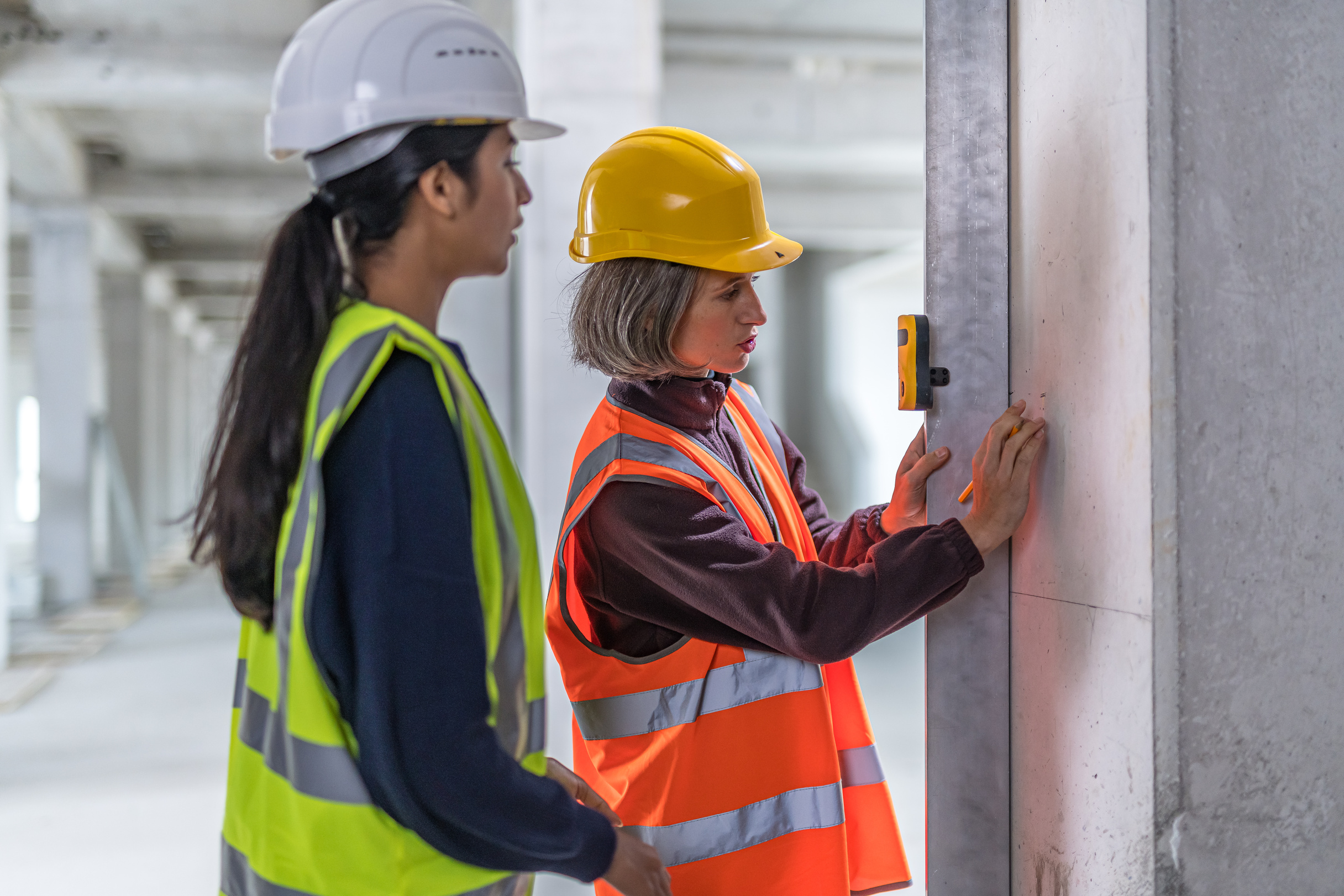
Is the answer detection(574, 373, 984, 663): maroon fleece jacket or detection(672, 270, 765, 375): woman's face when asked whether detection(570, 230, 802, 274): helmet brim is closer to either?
detection(672, 270, 765, 375): woman's face

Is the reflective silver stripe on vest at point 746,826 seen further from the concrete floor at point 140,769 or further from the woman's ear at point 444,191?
the concrete floor at point 140,769

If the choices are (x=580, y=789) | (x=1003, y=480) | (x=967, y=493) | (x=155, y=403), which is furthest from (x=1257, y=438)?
(x=155, y=403)

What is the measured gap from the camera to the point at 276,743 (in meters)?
1.14

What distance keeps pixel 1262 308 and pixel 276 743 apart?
1.29 metres

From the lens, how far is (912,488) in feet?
6.00

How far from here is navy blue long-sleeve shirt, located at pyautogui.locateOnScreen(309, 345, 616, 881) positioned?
1053 millimetres

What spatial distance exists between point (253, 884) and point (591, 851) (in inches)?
Answer: 14.6

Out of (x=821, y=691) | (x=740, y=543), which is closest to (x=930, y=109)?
(x=740, y=543)

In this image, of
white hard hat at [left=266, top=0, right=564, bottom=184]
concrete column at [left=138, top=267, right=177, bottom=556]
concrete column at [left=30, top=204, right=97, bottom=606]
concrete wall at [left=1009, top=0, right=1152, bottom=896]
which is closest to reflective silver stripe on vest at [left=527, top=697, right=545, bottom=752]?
white hard hat at [left=266, top=0, right=564, bottom=184]

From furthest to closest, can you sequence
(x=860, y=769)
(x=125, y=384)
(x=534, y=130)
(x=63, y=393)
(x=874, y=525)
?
(x=125, y=384), (x=63, y=393), (x=874, y=525), (x=860, y=769), (x=534, y=130)

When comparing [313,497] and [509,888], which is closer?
[313,497]

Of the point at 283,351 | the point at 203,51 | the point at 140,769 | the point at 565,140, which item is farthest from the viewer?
the point at 203,51

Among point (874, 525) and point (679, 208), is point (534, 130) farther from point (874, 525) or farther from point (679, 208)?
point (874, 525)

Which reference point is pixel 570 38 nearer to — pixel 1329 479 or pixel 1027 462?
pixel 1027 462
